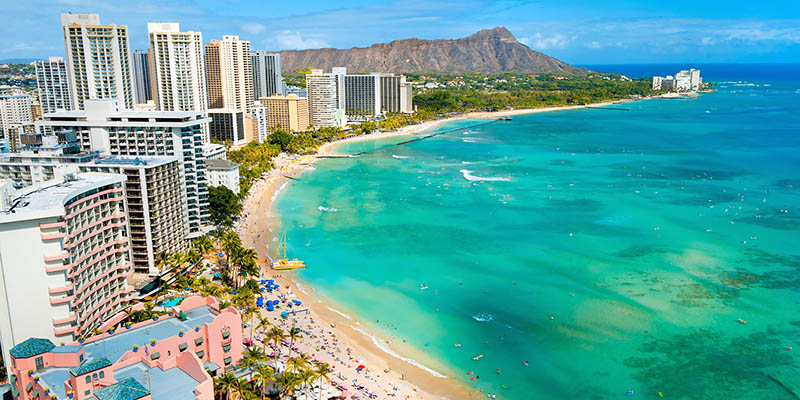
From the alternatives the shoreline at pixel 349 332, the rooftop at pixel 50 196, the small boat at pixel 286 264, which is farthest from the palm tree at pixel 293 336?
the small boat at pixel 286 264

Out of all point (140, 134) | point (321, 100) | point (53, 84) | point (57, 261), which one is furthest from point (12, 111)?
point (57, 261)

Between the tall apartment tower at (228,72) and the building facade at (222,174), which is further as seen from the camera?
the tall apartment tower at (228,72)

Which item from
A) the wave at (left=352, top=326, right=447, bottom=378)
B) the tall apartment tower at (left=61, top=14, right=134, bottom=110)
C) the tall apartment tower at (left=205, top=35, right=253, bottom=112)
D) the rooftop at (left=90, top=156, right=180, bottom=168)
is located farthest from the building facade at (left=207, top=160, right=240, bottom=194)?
the tall apartment tower at (left=205, top=35, right=253, bottom=112)

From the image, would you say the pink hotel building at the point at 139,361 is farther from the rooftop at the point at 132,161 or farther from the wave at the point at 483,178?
the wave at the point at 483,178

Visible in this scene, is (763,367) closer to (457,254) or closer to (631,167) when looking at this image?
(457,254)

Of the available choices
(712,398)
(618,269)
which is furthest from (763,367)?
(618,269)

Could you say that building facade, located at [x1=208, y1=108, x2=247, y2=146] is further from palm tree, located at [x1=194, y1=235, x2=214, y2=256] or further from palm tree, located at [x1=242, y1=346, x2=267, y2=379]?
palm tree, located at [x1=242, y1=346, x2=267, y2=379]

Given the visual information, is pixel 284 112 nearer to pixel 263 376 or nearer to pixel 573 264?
pixel 573 264
